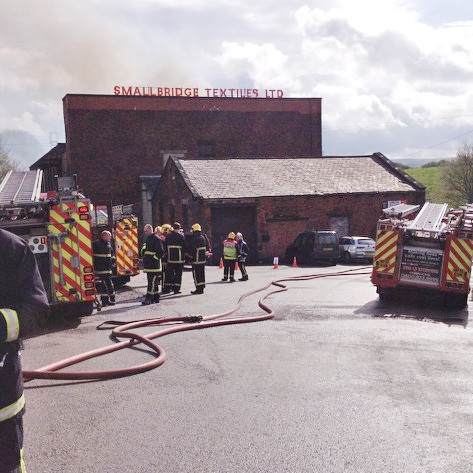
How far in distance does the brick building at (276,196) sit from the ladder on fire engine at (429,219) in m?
17.1

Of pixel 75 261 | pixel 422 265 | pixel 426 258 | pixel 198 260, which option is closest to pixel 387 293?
pixel 422 265

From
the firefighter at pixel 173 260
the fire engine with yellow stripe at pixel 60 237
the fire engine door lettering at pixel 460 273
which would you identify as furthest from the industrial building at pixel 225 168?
the fire engine with yellow stripe at pixel 60 237

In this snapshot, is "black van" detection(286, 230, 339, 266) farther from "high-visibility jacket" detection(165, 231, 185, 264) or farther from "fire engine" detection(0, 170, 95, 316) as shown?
"fire engine" detection(0, 170, 95, 316)

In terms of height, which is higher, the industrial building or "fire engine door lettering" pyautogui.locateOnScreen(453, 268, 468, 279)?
the industrial building

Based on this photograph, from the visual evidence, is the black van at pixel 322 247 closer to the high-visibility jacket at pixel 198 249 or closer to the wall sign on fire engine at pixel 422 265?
the high-visibility jacket at pixel 198 249

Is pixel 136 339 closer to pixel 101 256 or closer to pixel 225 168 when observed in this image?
pixel 101 256

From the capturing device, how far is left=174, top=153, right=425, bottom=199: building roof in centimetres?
3394

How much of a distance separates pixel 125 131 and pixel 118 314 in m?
34.5

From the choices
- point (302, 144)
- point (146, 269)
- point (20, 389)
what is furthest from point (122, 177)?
point (20, 389)

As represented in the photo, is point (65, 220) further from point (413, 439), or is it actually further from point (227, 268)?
point (227, 268)

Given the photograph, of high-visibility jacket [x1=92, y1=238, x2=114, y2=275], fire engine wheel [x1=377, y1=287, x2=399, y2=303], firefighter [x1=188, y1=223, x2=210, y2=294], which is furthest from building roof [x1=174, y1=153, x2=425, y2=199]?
high-visibility jacket [x1=92, y1=238, x2=114, y2=275]

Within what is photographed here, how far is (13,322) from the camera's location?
3285 millimetres

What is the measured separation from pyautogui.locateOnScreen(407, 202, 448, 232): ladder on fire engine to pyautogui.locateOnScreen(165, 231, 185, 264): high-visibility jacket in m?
5.32

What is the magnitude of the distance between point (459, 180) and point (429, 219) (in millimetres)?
40348
